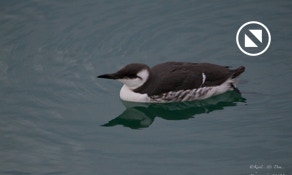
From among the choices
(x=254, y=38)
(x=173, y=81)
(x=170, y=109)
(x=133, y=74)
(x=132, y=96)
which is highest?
(x=254, y=38)

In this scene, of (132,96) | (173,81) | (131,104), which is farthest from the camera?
(131,104)

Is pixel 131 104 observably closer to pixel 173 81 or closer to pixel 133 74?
pixel 133 74

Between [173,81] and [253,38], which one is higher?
[253,38]

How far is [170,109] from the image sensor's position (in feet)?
40.1

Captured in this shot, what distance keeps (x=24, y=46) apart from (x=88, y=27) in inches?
58.7

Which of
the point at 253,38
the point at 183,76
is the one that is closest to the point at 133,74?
the point at 183,76

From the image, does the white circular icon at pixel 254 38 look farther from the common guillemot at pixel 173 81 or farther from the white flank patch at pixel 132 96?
the white flank patch at pixel 132 96

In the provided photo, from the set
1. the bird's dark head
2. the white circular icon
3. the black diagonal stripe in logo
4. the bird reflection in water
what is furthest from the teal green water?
the bird's dark head

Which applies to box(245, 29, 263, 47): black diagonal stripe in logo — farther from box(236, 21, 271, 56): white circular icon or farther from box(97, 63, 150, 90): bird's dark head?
box(97, 63, 150, 90): bird's dark head

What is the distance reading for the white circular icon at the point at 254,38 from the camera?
44.4ft

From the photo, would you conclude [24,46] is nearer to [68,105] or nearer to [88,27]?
[88,27]

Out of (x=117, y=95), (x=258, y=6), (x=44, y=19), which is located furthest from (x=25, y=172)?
(x=258, y=6)

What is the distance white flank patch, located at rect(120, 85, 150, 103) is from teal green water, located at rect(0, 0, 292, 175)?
0.54 feet

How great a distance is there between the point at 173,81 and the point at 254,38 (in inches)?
108
